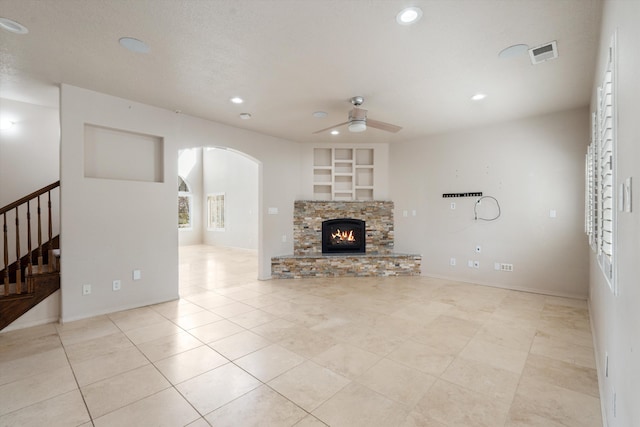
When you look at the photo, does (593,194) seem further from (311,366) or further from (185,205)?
(185,205)

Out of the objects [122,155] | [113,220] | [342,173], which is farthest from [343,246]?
[122,155]

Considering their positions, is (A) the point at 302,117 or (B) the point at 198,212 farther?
(B) the point at 198,212

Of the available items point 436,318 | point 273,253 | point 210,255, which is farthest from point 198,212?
point 436,318

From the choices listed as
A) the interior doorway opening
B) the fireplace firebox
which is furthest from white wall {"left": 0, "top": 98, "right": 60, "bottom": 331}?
the fireplace firebox

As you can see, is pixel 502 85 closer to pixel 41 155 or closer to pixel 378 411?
pixel 378 411

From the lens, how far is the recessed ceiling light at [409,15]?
2062 millimetres

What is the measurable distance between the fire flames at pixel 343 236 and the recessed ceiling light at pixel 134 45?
446cm

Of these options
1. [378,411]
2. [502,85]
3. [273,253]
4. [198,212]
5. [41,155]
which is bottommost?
[378,411]

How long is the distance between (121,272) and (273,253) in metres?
2.46

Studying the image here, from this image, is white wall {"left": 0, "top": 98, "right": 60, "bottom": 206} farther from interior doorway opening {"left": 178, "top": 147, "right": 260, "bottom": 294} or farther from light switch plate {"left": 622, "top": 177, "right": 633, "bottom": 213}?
light switch plate {"left": 622, "top": 177, "right": 633, "bottom": 213}

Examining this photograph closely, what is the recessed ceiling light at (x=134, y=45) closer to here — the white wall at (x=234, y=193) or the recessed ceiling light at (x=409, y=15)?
the recessed ceiling light at (x=409, y=15)

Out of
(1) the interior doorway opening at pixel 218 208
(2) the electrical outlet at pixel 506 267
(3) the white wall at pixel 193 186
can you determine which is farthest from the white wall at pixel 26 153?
(2) the electrical outlet at pixel 506 267

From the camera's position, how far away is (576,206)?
425 centimetres

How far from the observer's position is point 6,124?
3.92 m
